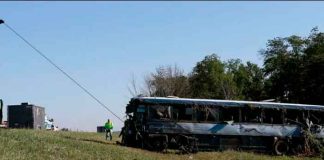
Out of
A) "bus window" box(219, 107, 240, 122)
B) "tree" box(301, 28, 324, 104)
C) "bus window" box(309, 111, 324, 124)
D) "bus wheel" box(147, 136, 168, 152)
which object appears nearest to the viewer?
"bus wheel" box(147, 136, 168, 152)

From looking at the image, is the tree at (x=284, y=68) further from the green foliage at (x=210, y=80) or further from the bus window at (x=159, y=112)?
the bus window at (x=159, y=112)

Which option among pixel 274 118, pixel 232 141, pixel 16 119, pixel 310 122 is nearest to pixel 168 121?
pixel 232 141

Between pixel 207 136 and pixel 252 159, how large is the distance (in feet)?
14.7

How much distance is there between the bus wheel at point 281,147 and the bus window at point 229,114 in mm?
2672

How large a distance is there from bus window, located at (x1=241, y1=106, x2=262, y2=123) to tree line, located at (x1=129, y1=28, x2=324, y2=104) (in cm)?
2135

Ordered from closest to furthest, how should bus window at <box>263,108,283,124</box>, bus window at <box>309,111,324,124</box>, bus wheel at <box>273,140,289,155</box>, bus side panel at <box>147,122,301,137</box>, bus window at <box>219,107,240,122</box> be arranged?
bus side panel at <box>147,122,301,137</box> < bus window at <box>219,107,240,122</box> < bus wheel at <box>273,140,289,155</box> < bus window at <box>263,108,283,124</box> < bus window at <box>309,111,324,124</box>

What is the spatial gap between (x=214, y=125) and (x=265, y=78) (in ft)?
129

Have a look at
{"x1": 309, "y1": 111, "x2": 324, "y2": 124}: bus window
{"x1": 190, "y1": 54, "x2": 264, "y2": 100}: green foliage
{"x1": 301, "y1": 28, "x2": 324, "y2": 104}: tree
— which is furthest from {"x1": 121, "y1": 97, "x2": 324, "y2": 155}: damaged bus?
{"x1": 190, "y1": 54, "x2": 264, "y2": 100}: green foliage

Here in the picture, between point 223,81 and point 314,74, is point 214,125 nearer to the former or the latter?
point 314,74

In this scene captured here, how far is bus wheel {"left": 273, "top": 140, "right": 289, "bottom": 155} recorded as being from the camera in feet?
107

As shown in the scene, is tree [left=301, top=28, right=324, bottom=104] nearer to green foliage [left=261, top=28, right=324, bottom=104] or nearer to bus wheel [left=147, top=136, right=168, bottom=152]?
green foliage [left=261, top=28, right=324, bottom=104]

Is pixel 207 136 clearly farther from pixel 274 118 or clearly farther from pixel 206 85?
pixel 206 85

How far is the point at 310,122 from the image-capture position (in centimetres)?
3362

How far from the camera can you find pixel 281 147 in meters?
33.0
